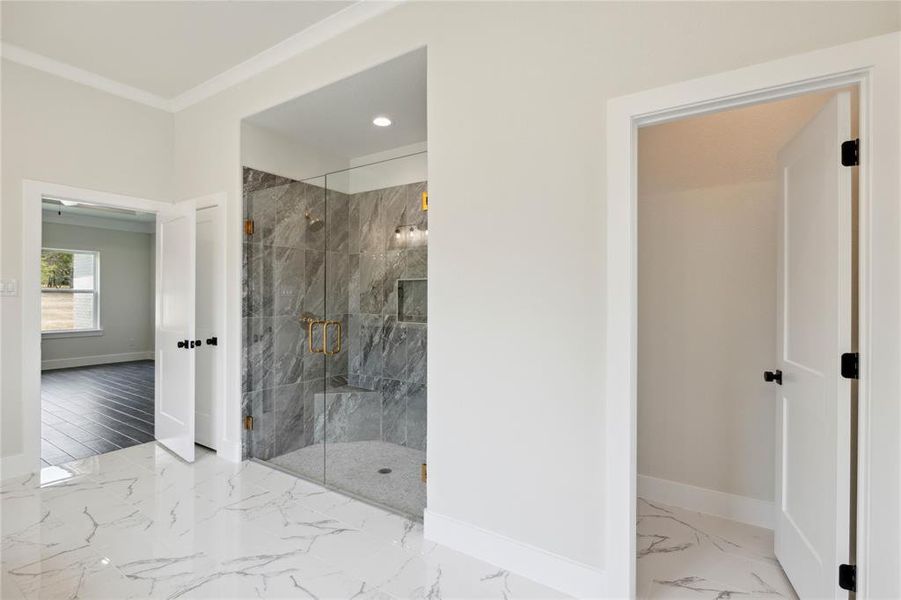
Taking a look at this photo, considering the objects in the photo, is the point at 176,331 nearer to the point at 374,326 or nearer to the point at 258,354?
the point at 258,354

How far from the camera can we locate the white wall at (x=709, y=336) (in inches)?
98.5

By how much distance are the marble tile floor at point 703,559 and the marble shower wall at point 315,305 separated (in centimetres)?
191

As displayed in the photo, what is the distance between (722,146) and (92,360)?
32.0ft

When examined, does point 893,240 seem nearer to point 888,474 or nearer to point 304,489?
point 888,474

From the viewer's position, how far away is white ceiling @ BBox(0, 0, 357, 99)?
259 centimetres

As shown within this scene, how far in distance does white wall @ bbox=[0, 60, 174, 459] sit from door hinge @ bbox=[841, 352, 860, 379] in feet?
15.3

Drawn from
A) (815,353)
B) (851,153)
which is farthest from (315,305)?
(851,153)

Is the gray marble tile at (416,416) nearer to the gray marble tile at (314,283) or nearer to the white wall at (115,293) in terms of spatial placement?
the gray marble tile at (314,283)

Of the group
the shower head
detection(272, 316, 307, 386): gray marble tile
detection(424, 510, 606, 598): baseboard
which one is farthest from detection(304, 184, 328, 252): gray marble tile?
detection(424, 510, 606, 598): baseboard

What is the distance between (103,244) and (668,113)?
30.8 feet

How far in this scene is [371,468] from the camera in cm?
313

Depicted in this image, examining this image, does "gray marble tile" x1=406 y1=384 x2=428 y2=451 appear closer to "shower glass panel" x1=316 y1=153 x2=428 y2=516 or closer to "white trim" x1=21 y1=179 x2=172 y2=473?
"shower glass panel" x1=316 y1=153 x2=428 y2=516

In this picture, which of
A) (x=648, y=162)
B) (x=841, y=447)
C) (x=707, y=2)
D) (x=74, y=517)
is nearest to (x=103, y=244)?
(x=74, y=517)

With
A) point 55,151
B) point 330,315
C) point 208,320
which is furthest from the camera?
point 208,320
